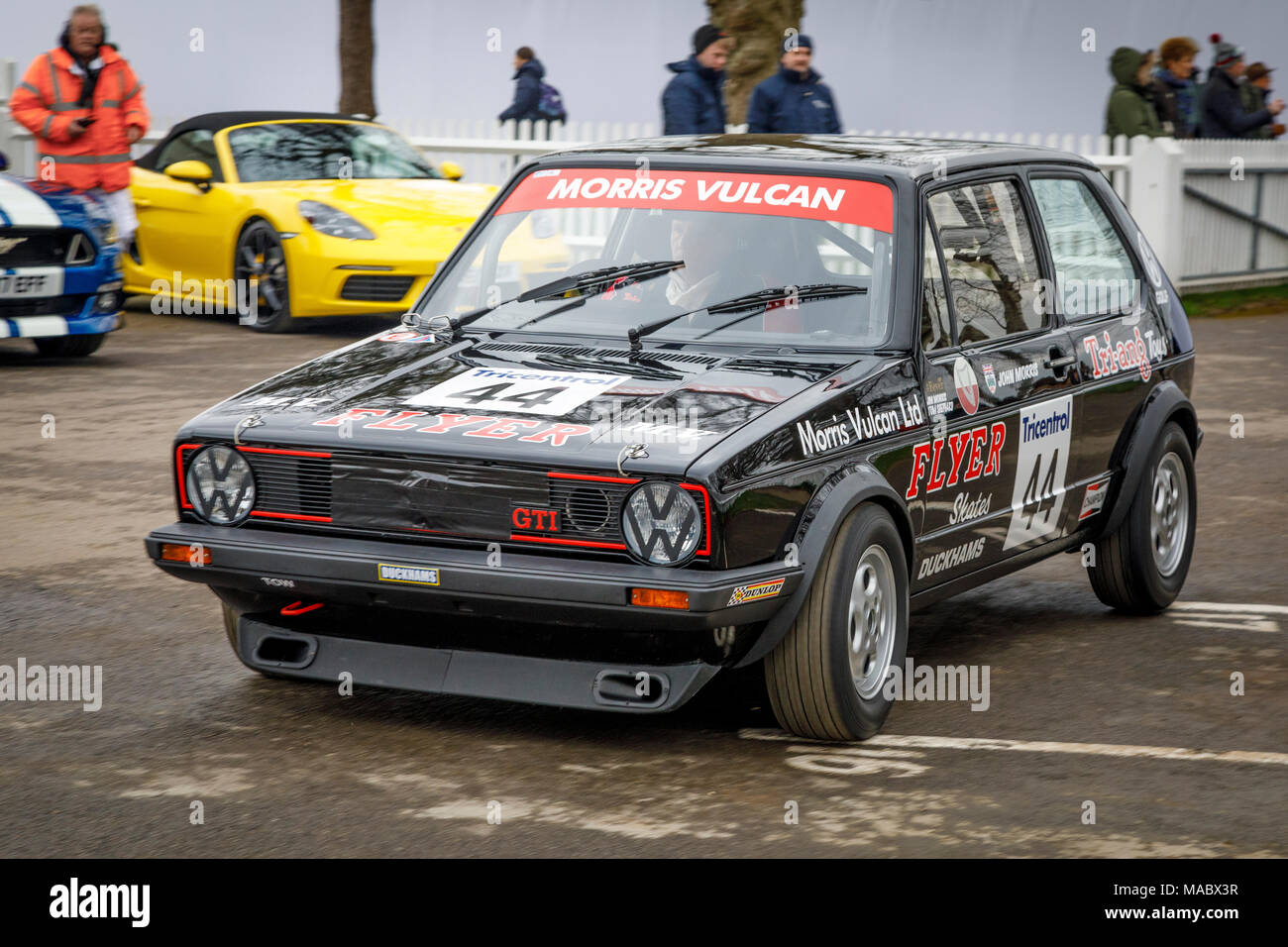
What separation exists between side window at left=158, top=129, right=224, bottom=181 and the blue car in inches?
93.6

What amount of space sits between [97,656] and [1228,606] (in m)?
4.01

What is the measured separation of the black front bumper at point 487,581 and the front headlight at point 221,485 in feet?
0.29

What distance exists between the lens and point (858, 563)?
16.8 feet

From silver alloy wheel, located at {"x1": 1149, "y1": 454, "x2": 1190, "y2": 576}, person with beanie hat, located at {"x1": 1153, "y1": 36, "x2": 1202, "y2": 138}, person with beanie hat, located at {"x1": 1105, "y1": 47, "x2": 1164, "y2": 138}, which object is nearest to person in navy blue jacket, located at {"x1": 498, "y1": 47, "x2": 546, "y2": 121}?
person with beanie hat, located at {"x1": 1105, "y1": 47, "x2": 1164, "y2": 138}

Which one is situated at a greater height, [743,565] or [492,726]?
[743,565]

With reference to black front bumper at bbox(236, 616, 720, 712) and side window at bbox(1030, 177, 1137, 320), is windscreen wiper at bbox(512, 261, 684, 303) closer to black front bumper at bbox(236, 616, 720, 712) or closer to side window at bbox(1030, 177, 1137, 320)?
black front bumper at bbox(236, 616, 720, 712)

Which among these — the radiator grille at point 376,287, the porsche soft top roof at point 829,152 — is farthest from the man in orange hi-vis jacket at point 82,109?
the porsche soft top roof at point 829,152

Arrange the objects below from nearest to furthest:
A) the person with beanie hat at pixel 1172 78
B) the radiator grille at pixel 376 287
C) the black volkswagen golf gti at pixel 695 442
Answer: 1. the black volkswagen golf gti at pixel 695 442
2. the radiator grille at pixel 376 287
3. the person with beanie hat at pixel 1172 78

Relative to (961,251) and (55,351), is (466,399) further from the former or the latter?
(55,351)

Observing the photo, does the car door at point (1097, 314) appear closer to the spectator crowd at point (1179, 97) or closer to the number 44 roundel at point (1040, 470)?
the number 44 roundel at point (1040, 470)

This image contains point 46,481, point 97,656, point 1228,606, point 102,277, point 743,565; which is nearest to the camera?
point 743,565

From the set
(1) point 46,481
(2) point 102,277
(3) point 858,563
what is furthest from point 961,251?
(2) point 102,277

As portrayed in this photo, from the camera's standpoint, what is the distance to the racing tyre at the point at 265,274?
14414mm
